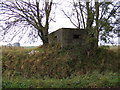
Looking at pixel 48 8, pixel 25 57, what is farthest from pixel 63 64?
pixel 48 8

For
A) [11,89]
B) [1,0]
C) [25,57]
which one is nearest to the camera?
[11,89]

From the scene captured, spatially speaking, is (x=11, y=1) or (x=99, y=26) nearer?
(x=99, y=26)

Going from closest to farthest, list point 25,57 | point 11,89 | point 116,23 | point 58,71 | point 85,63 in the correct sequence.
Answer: point 11,89, point 116,23, point 58,71, point 85,63, point 25,57

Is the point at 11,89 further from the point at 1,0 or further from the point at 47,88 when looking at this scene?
the point at 1,0

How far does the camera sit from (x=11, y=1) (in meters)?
4.21

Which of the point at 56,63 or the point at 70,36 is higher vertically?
the point at 70,36

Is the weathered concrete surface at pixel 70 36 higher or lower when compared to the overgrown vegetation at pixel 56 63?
higher

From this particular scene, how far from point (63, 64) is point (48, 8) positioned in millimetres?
2276

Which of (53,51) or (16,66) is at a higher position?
(53,51)

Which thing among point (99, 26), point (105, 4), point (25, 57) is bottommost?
point (25, 57)

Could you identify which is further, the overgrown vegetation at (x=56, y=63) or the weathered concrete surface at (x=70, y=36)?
the weathered concrete surface at (x=70, y=36)

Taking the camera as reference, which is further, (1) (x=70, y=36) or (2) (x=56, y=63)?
(1) (x=70, y=36)

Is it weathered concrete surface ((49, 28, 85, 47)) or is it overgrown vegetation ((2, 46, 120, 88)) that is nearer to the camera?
overgrown vegetation ((2, 46, 120, 88))

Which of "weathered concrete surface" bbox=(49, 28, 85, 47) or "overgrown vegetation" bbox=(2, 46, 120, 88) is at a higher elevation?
"weathered concrete surface" bbox=(49, 28, 85, 47)
